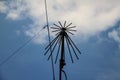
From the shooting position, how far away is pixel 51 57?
80.5ft

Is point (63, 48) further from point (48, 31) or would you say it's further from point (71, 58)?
point (48, 31)

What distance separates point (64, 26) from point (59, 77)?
6558 millimetres

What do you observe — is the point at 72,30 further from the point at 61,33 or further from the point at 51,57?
the point at 51,57

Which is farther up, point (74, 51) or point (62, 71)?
point (74, 51)

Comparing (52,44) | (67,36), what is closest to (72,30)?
(67,36)

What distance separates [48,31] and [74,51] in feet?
14.2

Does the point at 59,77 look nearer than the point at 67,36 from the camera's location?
Yes

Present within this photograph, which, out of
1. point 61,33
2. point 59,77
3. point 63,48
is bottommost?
point 59,77

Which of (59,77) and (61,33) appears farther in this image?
(61,33)

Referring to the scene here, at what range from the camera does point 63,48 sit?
26.6 meters

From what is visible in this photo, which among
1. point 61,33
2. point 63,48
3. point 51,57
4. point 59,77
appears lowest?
point 59,77

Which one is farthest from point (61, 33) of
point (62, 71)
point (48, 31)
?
point (62, 71)

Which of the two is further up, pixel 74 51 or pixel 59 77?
pixel 74 51

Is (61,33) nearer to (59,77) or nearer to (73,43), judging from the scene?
(73,43)
